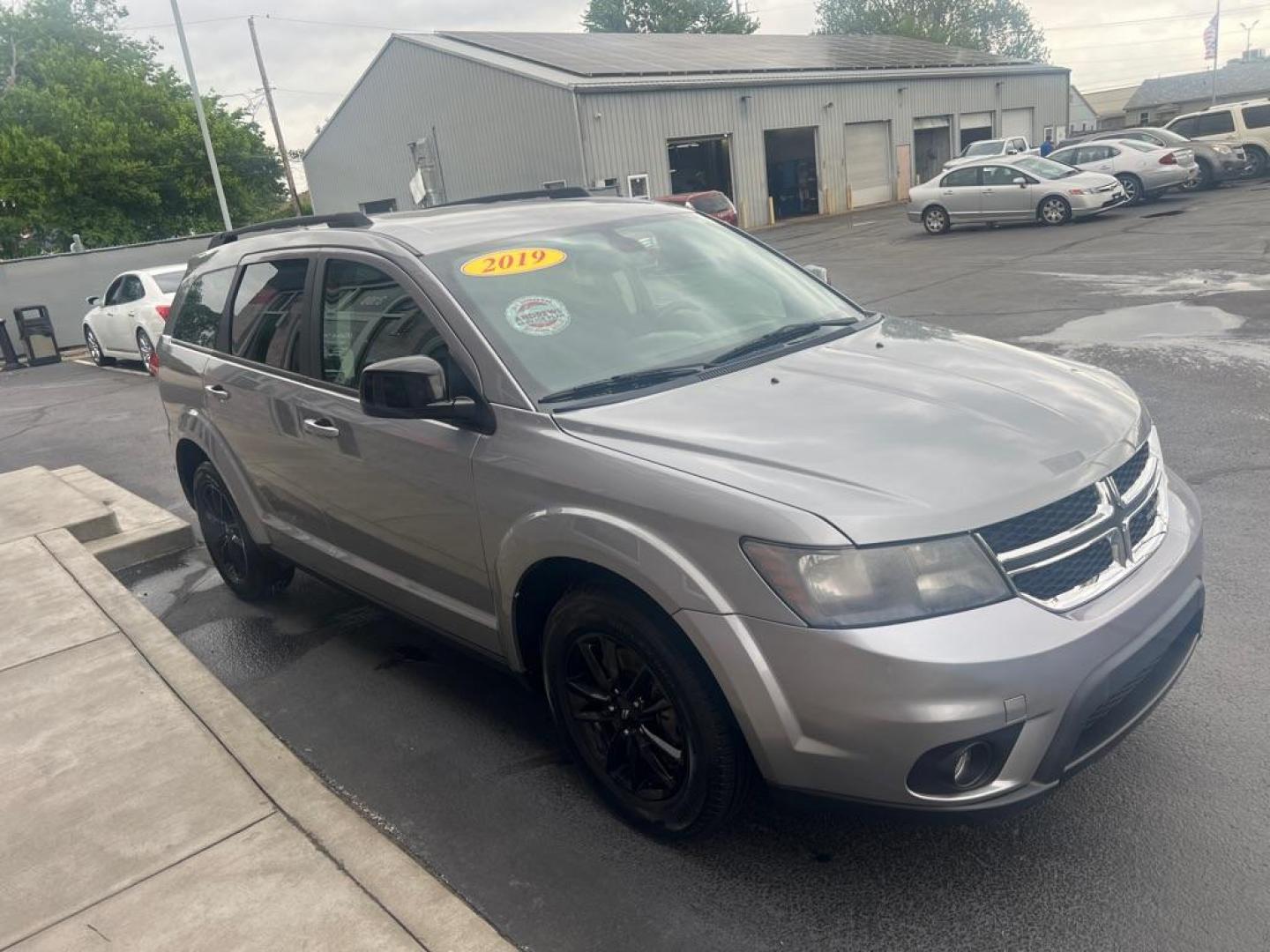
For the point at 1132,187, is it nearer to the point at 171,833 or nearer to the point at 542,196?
the point at 542,196

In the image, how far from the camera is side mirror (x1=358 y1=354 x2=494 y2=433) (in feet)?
10.2

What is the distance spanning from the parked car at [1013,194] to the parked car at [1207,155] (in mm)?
2646

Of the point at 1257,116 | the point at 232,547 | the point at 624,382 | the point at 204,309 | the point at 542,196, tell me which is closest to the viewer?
the point at 624,382

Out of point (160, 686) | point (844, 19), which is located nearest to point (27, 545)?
point (160, 686)

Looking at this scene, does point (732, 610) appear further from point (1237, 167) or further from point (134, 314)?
point (1237, 167)

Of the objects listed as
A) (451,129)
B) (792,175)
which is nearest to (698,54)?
(792,175)

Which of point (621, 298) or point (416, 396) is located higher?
point (621, 298)

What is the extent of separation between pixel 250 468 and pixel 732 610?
9.89 feet

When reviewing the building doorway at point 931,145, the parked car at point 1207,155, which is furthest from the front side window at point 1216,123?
the building doorway at point 931,145

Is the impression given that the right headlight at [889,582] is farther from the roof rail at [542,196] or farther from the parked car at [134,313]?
the parked car at [134,313]

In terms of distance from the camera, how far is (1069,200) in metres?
20.1

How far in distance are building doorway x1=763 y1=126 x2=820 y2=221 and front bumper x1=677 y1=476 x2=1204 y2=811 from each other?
36126 mm

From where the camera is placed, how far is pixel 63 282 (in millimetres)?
24016

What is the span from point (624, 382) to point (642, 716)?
1.04 m
